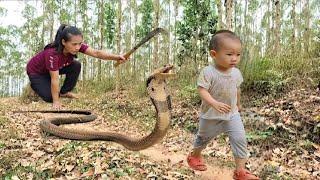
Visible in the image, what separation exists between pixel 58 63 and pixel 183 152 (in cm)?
251

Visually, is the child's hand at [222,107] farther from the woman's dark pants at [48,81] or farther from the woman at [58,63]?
the woman's dark pants at [48,81]

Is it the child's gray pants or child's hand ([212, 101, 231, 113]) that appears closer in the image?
child's hand ([212, 101, 231, 113])

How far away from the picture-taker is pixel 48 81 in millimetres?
6023

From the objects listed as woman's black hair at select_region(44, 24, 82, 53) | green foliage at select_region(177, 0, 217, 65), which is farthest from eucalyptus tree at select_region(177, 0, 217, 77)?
woman's black hair at select_region(44, 24, 82, 53)

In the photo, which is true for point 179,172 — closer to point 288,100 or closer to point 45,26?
point 288,100

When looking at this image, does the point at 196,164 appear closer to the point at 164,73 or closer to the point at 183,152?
the point at 164,73

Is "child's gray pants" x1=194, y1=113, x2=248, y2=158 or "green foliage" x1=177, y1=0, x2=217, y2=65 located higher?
"green foliage" x1=177, y1=0, x2=217, y2=65

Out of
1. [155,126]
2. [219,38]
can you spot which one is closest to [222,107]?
[219,38]

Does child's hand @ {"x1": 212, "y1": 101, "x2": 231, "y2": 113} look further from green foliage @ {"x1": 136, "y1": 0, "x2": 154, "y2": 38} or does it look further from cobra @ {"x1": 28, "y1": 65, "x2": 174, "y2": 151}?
green foliage @ {"x1": 136, "y1": 0, "x2": 154, "y2": 38}

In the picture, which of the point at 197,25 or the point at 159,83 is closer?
the point at 159,83

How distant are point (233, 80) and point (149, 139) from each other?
4.01 feet

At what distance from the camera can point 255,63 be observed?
31.2 feet

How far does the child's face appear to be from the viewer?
4.07m

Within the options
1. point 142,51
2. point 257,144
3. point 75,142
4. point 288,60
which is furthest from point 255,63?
point 142,51
